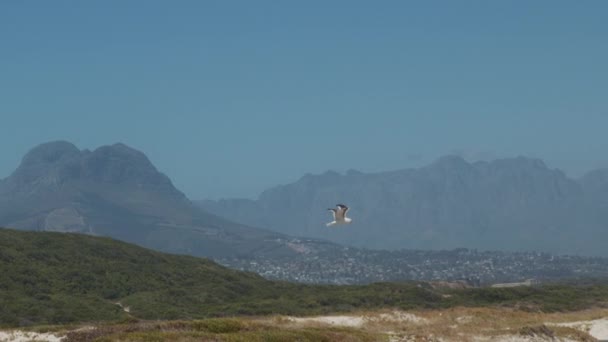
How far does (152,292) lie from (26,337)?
173 feet

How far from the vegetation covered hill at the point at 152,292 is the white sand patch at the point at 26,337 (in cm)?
2363

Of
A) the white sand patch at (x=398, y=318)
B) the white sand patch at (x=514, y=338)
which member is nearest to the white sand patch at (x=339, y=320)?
the white sand patch at (x=398, y=318)

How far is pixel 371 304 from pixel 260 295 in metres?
16.5

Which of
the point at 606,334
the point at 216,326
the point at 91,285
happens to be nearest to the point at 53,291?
the point at 91,285

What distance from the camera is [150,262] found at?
12106cm

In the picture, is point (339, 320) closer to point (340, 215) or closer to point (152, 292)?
point (340, 215)

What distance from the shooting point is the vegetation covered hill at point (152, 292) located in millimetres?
78688

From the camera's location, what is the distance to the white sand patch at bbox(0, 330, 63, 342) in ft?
137

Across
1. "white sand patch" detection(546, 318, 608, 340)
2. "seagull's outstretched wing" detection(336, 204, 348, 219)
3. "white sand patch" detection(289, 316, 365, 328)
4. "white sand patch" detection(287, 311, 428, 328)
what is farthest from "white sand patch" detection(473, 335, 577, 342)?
"seagull's outstretched wing" detection(336, 204, 348, 219)

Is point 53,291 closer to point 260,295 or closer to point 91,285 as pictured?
point 91,285

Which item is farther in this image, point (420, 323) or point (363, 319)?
point (420, 323)

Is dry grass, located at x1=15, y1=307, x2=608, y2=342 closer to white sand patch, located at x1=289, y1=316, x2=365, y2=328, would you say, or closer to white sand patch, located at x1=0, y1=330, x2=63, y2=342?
white sand patch, located at x1=289, y1=316, x2=365, y2=328

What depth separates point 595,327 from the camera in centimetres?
6016

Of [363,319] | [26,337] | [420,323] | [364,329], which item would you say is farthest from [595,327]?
[26,337]
